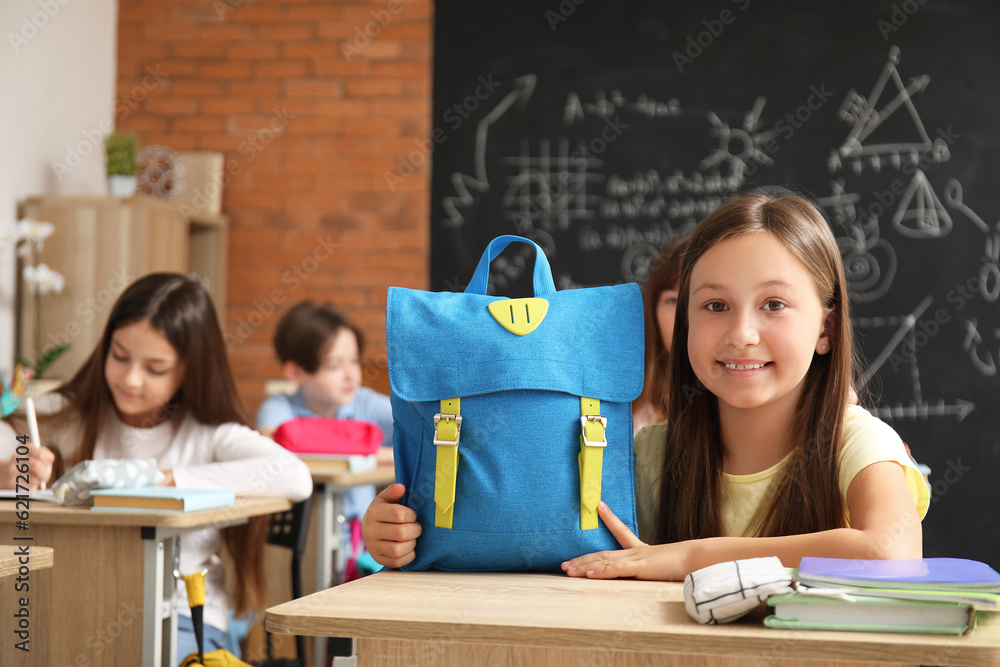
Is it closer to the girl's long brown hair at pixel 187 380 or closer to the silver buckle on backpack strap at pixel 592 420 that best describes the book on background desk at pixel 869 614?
the silver buckle on backpack strap at pixel 592 420

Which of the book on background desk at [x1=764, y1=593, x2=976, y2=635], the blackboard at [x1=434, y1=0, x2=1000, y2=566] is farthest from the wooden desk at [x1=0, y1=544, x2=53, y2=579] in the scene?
the blackboard at [x1=434, y1=0, x2=1000, y2=566]

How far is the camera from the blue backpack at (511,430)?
1147 millimetres

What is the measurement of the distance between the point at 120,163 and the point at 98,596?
278 centimetres

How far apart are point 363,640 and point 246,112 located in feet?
14.3

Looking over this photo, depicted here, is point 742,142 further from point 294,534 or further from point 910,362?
point 294,534

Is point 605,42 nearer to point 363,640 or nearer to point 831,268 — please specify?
Answer: point 831,268

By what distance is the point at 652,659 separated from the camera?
986 mm

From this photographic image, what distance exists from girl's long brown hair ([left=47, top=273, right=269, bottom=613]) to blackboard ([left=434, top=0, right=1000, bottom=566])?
1.99 metres

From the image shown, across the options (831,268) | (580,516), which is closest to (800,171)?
(831,268)

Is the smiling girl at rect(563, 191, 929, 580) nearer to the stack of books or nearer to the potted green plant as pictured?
the stack of books

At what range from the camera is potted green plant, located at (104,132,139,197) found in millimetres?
4184

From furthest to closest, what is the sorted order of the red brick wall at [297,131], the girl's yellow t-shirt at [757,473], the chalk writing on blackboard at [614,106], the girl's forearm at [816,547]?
the red brick wall at [297,131] < the chalk writing on blackboard at [614,106] < the girl's yellow t-shirt at [757,473] < the girl's forearm at [816,547]

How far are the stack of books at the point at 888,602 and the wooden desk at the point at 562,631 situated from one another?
15mm

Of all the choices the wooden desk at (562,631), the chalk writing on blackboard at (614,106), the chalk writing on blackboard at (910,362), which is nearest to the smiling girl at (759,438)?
the wooden desk at (562,631)
